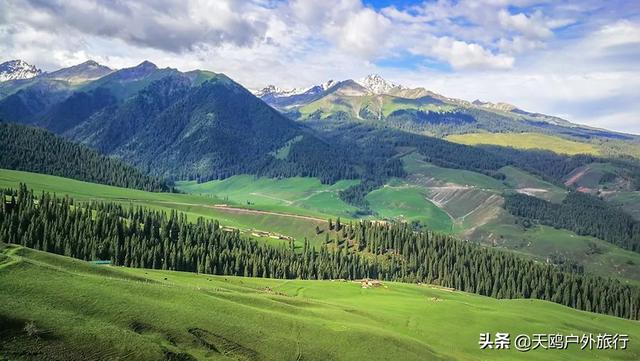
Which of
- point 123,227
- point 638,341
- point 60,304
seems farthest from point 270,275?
point 60,304

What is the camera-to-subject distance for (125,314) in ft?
239

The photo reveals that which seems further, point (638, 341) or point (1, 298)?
point (638, 341)

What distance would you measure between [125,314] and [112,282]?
10196 mm

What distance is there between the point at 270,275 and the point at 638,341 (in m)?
113

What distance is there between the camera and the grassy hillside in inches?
2547

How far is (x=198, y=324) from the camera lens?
78000mm

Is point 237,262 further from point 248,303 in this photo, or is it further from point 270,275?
point 248,303

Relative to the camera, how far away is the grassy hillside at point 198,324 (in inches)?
2547

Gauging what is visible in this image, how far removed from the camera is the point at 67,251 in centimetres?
16150

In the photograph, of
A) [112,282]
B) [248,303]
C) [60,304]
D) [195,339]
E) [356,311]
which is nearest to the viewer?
[60,304]

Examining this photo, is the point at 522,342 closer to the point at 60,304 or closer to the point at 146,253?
the point at 60,304

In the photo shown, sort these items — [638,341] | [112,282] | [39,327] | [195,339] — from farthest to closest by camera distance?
[638,341] < [112,282] < [195,339] < [39,327]

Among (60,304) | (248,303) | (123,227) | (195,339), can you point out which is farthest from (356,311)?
(123,227)

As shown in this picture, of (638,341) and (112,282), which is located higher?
(112,282)
